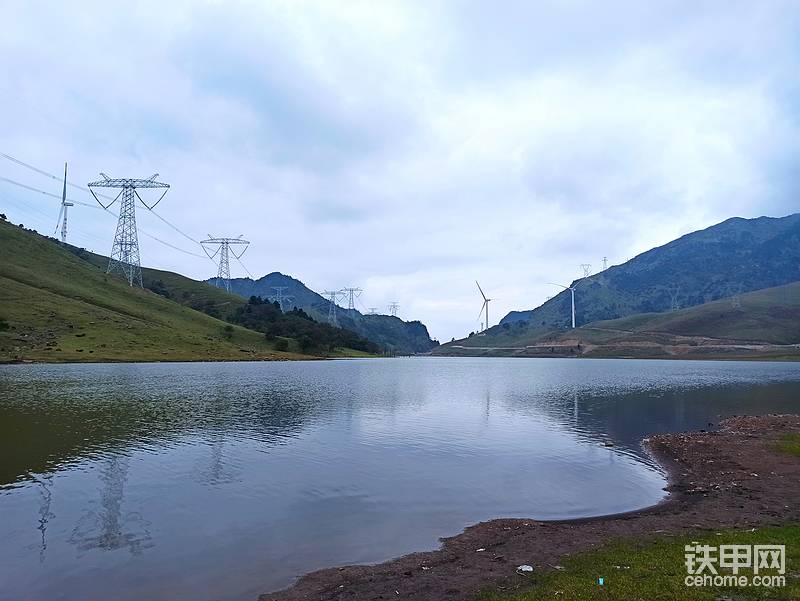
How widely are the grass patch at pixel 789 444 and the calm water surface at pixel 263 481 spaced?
11937mm

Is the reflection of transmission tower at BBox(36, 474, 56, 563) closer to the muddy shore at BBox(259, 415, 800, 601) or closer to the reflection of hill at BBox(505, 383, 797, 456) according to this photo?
Result: the muddy shore at BBox(259, 415, 800, 601)

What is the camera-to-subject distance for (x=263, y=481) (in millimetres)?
37281

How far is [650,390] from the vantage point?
380ft

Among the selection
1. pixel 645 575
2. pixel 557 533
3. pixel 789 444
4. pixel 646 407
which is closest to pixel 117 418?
pixel 557 533

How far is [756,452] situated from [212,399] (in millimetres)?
71981

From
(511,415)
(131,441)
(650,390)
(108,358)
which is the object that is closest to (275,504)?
(131,441)

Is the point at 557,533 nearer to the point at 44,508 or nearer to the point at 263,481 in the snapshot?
the point at 263,481

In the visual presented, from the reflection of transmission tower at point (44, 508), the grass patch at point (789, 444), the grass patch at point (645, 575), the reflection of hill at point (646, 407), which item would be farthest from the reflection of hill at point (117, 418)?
the grass patch at point (789, 444)

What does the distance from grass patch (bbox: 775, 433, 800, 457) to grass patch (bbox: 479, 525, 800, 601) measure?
27.0 m

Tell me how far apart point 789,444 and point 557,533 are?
35.8m

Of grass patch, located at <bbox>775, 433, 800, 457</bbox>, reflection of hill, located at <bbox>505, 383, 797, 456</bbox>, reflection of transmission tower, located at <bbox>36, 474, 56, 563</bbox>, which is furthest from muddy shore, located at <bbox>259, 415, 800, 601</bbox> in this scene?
reflection of hill, located at <bbox>505, 383, 797, 456</bbox>

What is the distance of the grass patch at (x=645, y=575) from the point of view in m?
16.2

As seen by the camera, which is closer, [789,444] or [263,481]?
[263,481]

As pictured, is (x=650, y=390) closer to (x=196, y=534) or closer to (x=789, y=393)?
(x=789, y=393)
